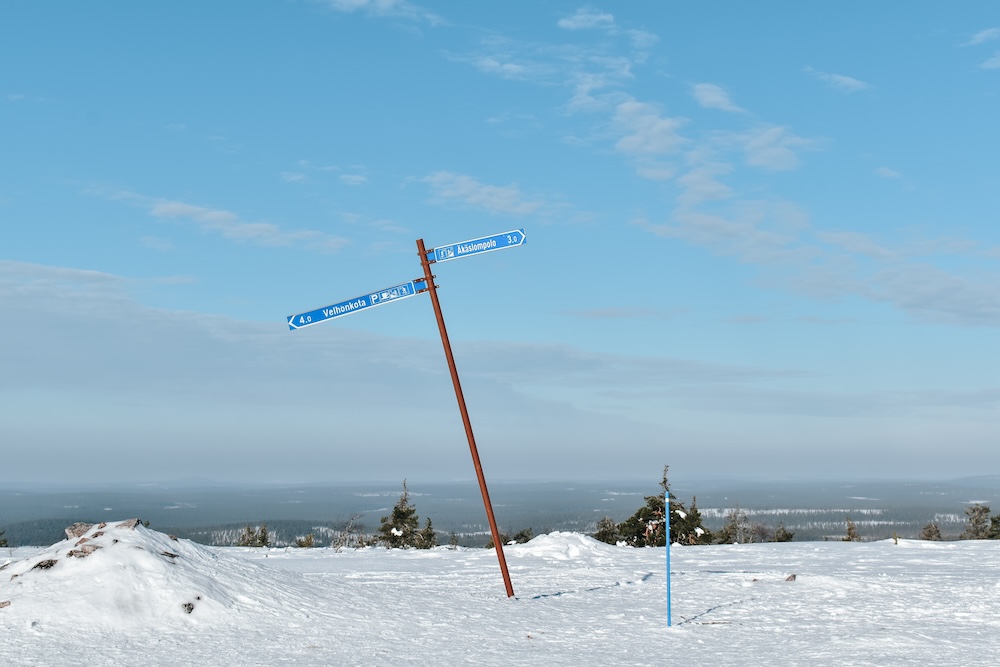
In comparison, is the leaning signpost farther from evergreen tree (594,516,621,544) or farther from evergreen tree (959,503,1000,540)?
evergreen tree (959,503,1000,540)

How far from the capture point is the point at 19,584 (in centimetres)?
1011

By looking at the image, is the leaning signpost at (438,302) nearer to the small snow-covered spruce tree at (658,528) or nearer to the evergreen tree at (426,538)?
the small snow-covered spruce tree at (658,528)

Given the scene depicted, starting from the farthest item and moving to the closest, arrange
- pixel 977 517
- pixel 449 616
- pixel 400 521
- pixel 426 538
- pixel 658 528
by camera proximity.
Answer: pixel 977 517, pixel 400 521, pixel 426 538, pixel 658 528, pixel 449 616

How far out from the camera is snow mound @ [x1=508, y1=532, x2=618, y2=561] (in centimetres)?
1922

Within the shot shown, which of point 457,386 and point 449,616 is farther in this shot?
point 457,386

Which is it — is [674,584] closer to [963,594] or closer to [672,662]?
[963,594]

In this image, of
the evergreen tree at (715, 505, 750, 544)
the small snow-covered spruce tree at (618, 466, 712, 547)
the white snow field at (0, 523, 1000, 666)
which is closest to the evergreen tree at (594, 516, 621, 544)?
the small snow-covered spruce tree at (618, 466, 712, 547)

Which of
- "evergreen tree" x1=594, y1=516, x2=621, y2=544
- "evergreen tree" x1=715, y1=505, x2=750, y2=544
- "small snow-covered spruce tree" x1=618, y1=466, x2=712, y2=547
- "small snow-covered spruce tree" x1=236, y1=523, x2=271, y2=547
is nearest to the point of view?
"small snow-covered spruce tree" x1=618, y1=466, x2=712, y2=547

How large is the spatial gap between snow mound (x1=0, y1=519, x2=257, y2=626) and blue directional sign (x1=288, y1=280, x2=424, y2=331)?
3.56 metres

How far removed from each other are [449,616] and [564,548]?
29.8 ft

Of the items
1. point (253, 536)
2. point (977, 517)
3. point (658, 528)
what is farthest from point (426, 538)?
point (977, 517)

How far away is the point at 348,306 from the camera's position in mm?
12336

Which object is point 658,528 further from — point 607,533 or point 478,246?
point 478,246

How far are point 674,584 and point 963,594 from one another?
4.40 m
